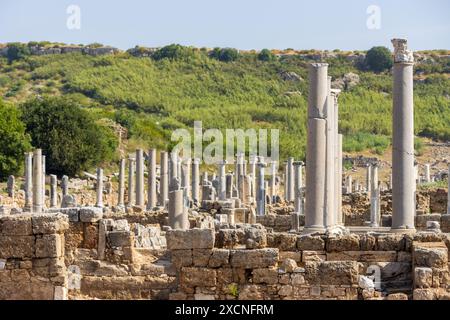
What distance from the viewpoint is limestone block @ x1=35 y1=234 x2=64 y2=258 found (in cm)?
1912

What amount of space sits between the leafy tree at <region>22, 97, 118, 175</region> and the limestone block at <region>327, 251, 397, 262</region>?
46.8 meters

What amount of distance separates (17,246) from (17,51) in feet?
413

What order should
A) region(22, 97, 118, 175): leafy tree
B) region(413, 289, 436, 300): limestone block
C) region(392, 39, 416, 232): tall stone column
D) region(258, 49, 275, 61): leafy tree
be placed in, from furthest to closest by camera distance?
1. region(258, 49, 275, 61): leafy tree
2. region(22, 97, 118, 175): leafy tree
3. region(392, 39, 416, 232): tall stone column
4. region(413, 289, 436, 300): limestone block

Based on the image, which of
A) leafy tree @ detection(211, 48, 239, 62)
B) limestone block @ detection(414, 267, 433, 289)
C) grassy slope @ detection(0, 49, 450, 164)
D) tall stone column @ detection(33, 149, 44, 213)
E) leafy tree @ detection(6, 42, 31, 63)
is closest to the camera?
limestone block @ detection(414, 267, 433, 289)

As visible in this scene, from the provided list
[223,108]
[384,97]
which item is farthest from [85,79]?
[384,97]

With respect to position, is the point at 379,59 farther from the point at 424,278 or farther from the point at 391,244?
the point at 424,278

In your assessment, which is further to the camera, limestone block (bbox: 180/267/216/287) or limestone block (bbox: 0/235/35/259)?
limestone block (bbox: 180/267/216/287)

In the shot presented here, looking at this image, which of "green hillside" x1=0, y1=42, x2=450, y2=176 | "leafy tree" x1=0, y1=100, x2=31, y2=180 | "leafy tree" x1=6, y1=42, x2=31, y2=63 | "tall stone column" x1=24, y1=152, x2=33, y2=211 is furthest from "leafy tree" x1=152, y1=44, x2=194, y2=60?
"tall stone column" x1=24, y1=152, x2=33, y2=211

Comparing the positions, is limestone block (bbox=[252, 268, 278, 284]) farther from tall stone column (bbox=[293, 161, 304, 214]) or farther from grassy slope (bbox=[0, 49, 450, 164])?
grassy slope (bbox=[0, 49, 450, 164])

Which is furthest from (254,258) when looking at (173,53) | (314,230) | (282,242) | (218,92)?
(173,53)

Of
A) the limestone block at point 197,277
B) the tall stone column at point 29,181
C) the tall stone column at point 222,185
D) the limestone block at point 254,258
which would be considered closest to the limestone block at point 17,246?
the limestone block at point 197,277

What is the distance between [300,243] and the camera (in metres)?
22.0

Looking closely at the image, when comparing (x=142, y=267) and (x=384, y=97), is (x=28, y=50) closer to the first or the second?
(x=384, y=97)
